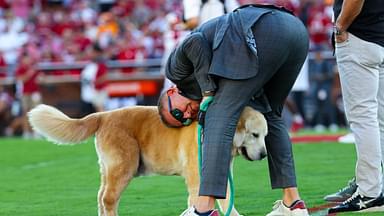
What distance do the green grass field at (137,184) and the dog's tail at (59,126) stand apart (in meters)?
0.69

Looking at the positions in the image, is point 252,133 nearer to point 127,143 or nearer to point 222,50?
point 222,50

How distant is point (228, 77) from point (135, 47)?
17.2 m

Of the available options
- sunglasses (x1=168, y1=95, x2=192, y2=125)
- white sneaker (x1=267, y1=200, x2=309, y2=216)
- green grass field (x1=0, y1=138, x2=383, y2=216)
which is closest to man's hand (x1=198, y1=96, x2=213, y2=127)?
sunglasses (x1=168, y1=95, x2=192, y2=125)

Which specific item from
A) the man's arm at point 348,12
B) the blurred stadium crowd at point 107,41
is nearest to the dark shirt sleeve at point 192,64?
the man's arm at point 348,12

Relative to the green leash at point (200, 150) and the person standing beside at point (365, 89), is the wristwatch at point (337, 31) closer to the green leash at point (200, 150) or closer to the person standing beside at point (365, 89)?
the person standing beside at point (365, 89)

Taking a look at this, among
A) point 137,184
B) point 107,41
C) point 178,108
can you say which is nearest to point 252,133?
point 178,108

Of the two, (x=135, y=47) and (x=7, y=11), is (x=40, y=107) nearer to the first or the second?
(x=135, y=47)

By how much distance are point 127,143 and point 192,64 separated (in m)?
1.15

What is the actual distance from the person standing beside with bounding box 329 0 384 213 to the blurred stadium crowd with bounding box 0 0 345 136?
9.92 meters

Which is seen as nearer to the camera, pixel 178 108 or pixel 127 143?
pixel 178 108

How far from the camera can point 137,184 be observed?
9.56 metres

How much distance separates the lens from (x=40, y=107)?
23.0 ft

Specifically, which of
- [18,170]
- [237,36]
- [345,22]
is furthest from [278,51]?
[18,170]

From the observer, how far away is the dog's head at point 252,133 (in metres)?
6.06
